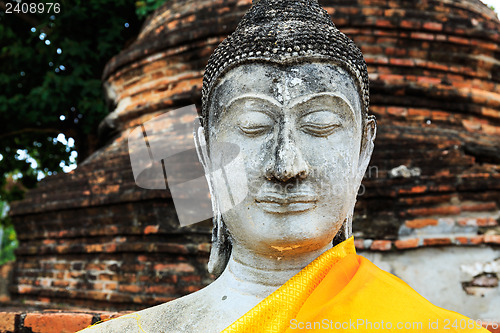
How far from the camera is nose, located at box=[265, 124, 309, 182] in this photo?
4.73 ft

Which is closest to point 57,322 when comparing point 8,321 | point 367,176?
point 8,321

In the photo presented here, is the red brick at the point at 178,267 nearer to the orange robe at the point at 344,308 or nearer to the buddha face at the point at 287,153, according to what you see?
the buddha face at the point at 287,153

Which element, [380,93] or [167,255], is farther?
[380,93]

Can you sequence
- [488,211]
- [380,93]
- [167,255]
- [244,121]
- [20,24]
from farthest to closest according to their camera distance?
1. [20,24]
2. [380,93]
3. [167,255]
4. [488,211]
5. [244,121]

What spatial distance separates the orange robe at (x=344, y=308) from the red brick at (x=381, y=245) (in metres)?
1.78

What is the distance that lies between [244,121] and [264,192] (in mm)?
237

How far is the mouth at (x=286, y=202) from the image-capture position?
4.87 ft

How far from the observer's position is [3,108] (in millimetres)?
6809

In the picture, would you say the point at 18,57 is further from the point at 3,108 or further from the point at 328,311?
the point at 328,311

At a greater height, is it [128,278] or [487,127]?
[487,127]

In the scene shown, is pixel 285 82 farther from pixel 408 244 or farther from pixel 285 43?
pixel 408 244

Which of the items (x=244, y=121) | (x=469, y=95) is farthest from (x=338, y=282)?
(x=469, y=95)

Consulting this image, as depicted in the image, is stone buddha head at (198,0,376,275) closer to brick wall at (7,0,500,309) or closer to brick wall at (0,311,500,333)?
brick wall at (0,311,500,333)

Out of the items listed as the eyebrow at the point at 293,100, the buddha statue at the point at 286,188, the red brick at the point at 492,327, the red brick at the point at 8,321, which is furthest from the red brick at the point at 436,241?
the red brick at the point at 8,321
